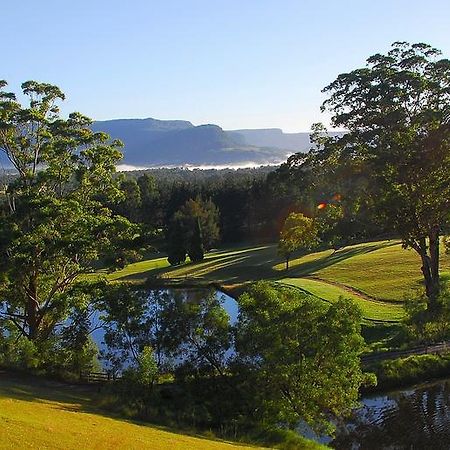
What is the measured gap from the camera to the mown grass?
49531 millimetres

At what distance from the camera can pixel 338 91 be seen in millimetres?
42062

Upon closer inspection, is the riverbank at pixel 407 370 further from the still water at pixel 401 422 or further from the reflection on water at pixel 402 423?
the reflection on water at pixel 402 423

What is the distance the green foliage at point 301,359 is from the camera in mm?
28234

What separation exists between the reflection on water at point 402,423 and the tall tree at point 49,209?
1866cm

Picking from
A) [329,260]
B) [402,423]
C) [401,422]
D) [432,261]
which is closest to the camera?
[402,423]

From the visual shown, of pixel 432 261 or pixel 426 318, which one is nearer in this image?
pixel 426 318

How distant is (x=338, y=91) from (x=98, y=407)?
89.3 feet

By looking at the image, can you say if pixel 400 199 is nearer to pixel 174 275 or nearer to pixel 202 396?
pixel 202 396

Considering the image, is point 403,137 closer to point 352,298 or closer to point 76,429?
point 352,298

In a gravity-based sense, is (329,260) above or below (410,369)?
above

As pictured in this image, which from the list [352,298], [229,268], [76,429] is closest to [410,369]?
[352,298]

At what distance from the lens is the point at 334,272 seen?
70.2 meters

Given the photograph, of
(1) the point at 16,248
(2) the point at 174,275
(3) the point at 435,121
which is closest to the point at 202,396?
(1) the point at 16,248

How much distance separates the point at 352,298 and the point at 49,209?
25.7m
